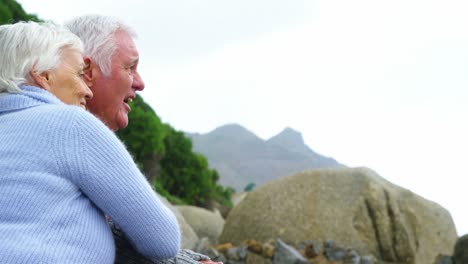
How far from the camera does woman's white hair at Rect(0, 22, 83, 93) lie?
2.53 m

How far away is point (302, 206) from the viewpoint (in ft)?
38.1

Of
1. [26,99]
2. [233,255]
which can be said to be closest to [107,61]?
[26,99]

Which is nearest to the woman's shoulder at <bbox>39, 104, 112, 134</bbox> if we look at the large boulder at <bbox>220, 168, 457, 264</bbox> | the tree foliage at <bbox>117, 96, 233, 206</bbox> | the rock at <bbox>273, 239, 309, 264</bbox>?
the rock at <bbox>273, 239, 309, 264</bbox>

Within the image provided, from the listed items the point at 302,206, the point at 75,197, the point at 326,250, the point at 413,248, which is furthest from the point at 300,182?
the point at 75,197

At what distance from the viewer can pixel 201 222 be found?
1428cm

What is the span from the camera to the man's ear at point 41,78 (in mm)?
2523

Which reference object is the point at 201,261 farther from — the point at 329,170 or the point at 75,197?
the point at 329,170

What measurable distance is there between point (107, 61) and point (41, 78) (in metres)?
0.52

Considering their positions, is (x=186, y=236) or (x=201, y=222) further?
(x=201, y=222)

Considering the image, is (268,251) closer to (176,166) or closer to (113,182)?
(113,182)

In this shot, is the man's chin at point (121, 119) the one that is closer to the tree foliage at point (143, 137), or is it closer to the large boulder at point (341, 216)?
the large boulder at point (341, 216)

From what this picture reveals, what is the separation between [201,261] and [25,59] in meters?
0.97

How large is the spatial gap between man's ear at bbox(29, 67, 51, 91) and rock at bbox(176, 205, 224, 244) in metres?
11.6

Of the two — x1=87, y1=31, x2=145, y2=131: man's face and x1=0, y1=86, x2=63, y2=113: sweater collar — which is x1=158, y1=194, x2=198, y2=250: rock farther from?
x1=0, y1=86, x2=63, y2=113: sweater collar
